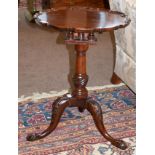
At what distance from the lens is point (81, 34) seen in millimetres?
1638

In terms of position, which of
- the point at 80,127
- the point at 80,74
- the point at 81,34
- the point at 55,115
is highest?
the point at 81,34

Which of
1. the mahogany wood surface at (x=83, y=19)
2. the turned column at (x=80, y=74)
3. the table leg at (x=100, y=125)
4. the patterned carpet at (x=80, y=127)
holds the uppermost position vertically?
the mahogany wood surface at (x=83, y=19)

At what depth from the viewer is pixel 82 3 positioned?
3990mm

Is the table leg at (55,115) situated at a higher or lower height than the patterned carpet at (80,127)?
higher

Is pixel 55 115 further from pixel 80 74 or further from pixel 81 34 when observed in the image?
pixel 81 34

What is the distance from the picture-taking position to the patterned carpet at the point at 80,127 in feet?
6.00

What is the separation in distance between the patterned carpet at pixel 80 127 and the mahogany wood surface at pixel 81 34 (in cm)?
6

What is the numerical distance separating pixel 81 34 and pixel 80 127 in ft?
2.19
